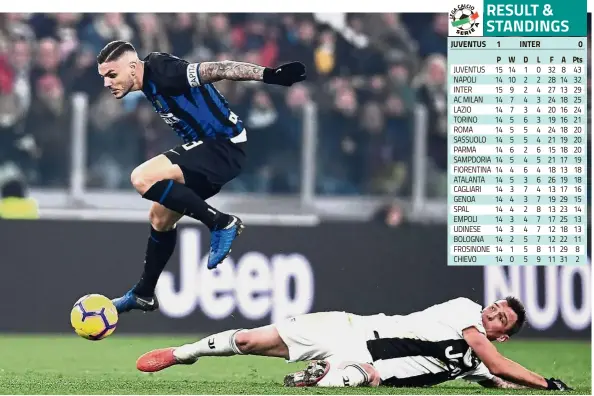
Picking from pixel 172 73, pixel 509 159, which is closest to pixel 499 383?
pixel 509 159

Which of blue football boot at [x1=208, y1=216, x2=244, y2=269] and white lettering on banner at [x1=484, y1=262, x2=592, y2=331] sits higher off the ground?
blue football boot at [x1=208, y1=216, x2=244, y2=269]

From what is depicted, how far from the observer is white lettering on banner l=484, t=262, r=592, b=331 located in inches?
404

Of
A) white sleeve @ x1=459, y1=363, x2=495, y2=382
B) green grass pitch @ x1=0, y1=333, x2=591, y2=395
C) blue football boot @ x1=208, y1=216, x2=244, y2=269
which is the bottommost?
green grass pitch @ x1=0, y1=333, x2=591, y2=395

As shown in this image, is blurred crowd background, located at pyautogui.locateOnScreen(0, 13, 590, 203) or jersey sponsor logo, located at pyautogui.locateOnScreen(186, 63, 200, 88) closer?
jersey sponsor logo, located at pyautogui.locateOnScreen(186, 63, 200, 88)

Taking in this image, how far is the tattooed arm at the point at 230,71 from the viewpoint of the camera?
641cm

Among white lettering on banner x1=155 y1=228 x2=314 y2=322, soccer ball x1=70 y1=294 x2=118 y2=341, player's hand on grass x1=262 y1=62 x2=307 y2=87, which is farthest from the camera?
white lettering on banner x1=155 y1=228 x2=314 y2=322

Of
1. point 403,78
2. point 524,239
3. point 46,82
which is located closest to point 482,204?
point 524,239

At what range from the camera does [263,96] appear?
1005 centimetres

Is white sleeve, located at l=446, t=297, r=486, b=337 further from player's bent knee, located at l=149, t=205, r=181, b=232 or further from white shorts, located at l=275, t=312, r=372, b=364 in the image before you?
player's bent knee, located at l=149, t=205, r=181, b=232

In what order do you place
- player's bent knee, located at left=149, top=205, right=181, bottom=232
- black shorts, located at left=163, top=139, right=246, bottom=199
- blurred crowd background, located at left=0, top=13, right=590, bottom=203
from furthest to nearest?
blurred crowd background, located at left=0, top=13, right=590, bottom=203 → player's bent knee, located at left=149, top=205, right=181, bottom=232 → black shorts, located at left=163, top=139, right=246, bottom=199

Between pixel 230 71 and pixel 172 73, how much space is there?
477mm

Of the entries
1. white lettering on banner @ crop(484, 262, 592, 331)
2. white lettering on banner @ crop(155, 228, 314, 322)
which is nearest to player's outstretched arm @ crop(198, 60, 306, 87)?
white lettering on banner @ crop(155, 228, 314, 322)

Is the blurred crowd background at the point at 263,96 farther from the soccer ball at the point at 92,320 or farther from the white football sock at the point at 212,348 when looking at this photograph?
the white football sock at the point at 212,348

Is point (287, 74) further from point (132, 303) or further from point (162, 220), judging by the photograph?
point (132, 303)
